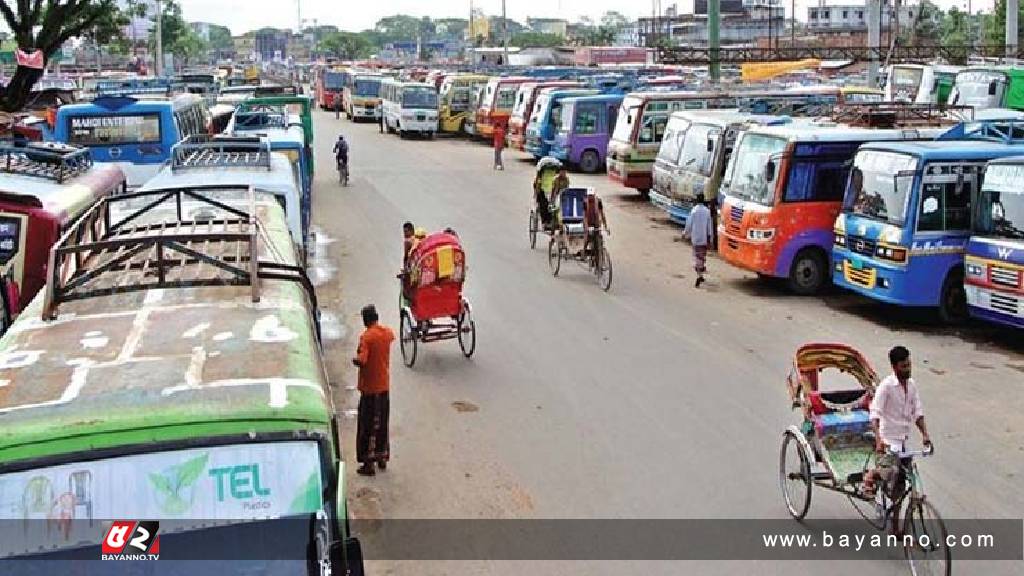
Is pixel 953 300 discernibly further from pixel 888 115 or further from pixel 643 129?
pixel 643 129

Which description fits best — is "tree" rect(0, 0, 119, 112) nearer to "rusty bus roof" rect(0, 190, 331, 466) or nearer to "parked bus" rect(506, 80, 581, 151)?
"parked bus" rect(506, 80, 581, 151)

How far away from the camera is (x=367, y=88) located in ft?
192

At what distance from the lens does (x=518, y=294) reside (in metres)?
16.8

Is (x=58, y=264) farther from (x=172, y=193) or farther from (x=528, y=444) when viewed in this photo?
(x=528, y=444)

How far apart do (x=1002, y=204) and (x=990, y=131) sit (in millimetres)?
4901

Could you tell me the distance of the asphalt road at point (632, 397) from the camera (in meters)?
8.78

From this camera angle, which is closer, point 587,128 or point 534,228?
point 534,228

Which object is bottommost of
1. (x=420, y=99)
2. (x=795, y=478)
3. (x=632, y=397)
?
(x=632, y=397)

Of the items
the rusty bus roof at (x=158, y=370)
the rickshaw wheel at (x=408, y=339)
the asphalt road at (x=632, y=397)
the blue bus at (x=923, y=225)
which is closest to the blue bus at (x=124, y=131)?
the asphalt road at (x=632, y=397)

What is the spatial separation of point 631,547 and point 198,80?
44.1 m

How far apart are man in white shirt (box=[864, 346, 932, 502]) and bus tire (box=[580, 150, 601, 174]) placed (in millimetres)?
26754

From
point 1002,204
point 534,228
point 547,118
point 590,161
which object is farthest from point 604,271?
point 547,118

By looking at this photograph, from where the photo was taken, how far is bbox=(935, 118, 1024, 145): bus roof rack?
661 inches

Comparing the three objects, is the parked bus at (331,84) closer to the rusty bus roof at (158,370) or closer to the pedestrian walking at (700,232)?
the pedestrian walking at (700,232)
